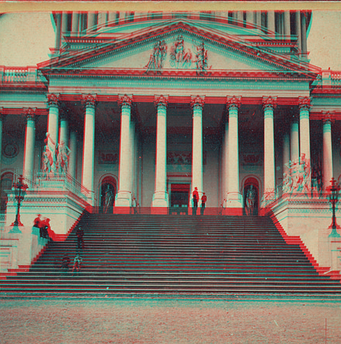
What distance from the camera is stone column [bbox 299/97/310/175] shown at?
3291 cm

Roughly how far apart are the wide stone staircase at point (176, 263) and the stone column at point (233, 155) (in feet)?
24.4

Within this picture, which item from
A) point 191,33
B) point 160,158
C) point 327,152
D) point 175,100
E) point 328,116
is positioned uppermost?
point 191,33

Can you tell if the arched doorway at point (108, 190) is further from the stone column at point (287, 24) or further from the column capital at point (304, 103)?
the stone column at point (287, 24)

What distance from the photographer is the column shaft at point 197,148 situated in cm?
3312

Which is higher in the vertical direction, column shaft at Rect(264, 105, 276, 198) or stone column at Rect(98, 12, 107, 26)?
stone column at Rect(98, 12, 107, 26)

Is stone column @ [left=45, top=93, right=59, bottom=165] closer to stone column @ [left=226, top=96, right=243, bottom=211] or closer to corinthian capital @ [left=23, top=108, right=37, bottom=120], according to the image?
corinthian capital @ [left=23, top=108, right=37, bottom=120]

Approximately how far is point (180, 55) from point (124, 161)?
376 inches

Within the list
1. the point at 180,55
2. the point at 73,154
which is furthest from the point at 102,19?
the point at 73,154

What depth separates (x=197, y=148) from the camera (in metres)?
33.6

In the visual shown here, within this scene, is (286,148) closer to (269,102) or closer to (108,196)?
(269,102)

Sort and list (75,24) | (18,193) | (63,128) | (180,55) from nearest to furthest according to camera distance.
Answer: (18,193) → (180,55) → (63,128) → (75,24)

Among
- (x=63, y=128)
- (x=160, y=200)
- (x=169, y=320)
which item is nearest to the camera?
(x=169, y=320)

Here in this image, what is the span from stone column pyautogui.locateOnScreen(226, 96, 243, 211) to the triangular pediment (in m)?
2.74

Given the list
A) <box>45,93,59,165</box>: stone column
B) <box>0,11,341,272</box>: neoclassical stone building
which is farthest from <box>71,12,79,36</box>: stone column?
<box>45,93,59,165</box>: stone column
